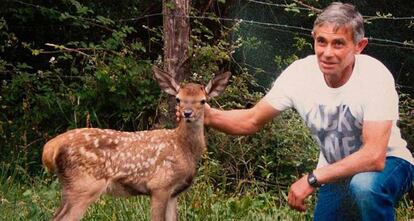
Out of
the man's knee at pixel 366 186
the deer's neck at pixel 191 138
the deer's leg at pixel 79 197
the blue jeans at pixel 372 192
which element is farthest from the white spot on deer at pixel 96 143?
the man's knee at pixel 366 186

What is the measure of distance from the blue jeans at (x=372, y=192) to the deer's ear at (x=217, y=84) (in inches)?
48.9

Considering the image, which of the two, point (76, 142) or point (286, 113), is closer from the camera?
point (76, 142)

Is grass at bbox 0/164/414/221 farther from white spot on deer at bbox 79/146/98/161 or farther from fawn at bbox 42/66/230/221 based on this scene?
white spot on deer at bbox 79/146/98/161

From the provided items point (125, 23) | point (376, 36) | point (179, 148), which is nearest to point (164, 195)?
point (179, 148)

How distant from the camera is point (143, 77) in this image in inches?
390

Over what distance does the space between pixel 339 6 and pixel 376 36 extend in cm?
763

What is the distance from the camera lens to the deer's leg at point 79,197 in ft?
21.5

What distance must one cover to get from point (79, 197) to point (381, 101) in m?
2.24

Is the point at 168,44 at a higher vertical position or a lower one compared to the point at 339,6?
lower

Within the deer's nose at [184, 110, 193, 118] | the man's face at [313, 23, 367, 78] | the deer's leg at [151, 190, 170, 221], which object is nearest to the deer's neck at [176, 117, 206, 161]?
the deer's nose at [184, 110, 193, 118]

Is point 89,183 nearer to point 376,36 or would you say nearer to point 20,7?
point 20,7

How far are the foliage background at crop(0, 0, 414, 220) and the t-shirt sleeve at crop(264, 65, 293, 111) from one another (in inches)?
63.9

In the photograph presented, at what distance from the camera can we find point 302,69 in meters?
5.82

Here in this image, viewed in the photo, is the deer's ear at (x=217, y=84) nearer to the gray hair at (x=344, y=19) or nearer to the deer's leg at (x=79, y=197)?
the deer's leg at (x=79, y=197)
